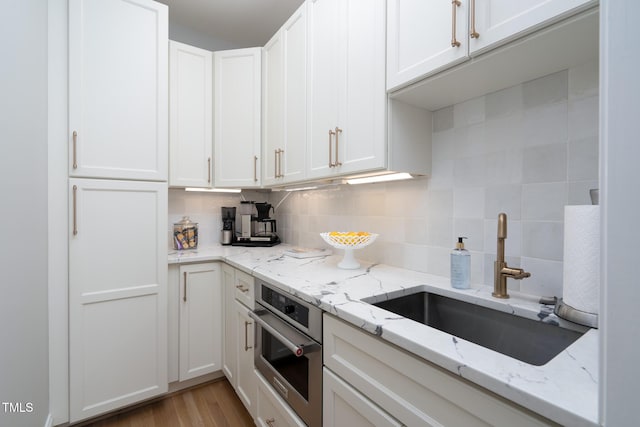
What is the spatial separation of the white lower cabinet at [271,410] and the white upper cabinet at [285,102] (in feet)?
3.75


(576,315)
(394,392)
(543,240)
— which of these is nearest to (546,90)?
(543,240)

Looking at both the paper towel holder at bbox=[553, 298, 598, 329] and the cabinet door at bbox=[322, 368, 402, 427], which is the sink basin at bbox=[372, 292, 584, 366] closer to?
the paper towel holder at bbox=[553, 298, 598, 329]

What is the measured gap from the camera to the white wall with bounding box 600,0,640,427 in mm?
383

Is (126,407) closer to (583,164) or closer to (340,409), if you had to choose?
(340,409)

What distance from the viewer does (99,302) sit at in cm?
159

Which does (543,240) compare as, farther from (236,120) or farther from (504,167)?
(236,120)

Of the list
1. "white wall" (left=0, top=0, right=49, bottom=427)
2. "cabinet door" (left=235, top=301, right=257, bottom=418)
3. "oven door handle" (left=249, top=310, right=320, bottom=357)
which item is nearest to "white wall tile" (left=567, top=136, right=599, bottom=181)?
"oven door handle" (left=249, top=310, right=320, bottom=357)

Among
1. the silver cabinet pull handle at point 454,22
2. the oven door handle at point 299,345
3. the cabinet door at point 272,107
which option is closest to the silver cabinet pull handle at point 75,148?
the cabinet door at point 272,107

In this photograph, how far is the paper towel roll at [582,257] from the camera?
0.77m

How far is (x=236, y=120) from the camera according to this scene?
219cm

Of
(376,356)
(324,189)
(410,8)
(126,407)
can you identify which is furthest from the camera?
(324,189)

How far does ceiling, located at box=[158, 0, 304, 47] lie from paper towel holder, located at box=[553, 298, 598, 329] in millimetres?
2435

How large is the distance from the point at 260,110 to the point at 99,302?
1.60m

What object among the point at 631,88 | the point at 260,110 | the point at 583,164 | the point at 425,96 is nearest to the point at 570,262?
the point at 583,164
